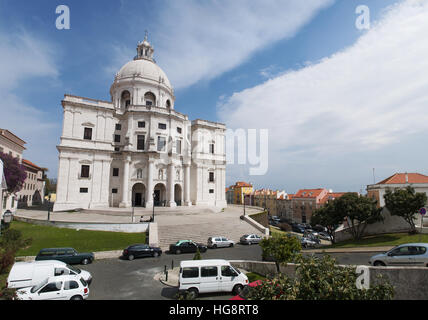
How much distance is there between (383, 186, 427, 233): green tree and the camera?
21.6 m

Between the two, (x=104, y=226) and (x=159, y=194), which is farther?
(x=159, y=194)

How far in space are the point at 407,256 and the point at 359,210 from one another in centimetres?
1574

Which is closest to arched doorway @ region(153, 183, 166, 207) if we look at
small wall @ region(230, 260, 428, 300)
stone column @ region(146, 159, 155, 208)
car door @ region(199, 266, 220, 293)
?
stone column @ region(146, 159, 155, 208)

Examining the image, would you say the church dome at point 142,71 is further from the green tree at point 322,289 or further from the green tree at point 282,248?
the green tree at point 322,289

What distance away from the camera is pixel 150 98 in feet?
152

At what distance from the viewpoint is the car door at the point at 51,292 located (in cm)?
987

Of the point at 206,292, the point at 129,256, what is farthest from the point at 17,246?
the point at 206,292

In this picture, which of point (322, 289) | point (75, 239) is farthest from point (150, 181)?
point (322, 289)

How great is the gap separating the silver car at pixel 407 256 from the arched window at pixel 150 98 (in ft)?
143

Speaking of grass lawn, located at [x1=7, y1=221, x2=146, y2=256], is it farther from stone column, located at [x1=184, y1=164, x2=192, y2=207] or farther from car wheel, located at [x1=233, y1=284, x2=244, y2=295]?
stone column, located at [x1=184, y1=164, x2=192, y2=207]

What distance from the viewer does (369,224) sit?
86.2 ft

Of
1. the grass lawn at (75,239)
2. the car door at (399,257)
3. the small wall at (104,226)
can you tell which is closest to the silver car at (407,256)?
the car door at (399,257)

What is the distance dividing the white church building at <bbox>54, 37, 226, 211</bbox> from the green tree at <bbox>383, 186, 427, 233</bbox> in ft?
98.0

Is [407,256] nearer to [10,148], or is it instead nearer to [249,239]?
[249,239]
